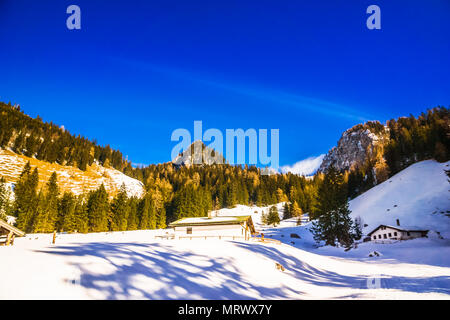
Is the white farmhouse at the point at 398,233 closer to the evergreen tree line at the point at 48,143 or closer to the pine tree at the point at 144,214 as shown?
the pine tree at the point at 144,214

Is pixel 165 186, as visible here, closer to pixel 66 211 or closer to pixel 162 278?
pixel 66 211

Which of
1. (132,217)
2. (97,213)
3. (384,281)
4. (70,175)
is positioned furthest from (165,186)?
(384,281)

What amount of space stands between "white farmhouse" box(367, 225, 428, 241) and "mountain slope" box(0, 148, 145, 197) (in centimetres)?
8248

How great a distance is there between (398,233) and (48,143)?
12821cm

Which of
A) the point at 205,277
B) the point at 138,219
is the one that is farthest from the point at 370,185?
the point at 205,277

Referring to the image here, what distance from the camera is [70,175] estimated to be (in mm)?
103312

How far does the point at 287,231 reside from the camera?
7500cm

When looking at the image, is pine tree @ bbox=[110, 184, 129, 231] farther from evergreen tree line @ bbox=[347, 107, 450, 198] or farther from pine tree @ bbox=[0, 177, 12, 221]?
evergreen tree line @ bbox=[347, 107, 450, 198]

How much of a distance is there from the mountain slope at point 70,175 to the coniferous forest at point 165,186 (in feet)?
14.1

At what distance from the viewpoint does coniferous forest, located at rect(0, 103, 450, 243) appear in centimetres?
6069

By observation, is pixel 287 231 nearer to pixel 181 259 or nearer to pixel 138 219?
pixel 138 219

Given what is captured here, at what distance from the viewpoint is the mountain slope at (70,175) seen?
89.2 meters

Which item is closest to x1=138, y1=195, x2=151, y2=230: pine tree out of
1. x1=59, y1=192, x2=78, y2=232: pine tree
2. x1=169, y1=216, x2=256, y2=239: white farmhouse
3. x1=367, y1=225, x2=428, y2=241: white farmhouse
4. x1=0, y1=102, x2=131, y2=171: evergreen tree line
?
x1=59, y1=192, x2=78, y2=232: pine tree
